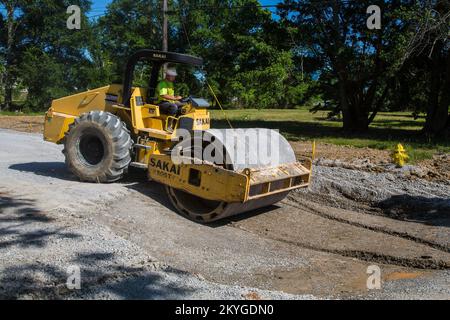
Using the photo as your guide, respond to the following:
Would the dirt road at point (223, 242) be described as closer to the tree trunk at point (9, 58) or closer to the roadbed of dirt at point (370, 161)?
the roadbed of dirt at point (370, 161)

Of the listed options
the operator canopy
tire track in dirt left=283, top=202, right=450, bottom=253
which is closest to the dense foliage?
the operator canopy

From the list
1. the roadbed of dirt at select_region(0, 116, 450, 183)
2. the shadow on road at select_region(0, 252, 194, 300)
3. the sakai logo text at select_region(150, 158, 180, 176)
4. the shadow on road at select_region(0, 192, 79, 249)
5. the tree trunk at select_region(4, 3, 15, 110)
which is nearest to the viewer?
the shadow on road at select_region(0, 252, 194, 300)

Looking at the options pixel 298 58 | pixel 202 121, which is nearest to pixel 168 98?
pixel 202 121

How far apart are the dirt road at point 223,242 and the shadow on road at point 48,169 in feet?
0.19

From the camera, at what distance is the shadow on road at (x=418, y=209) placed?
26.5 ft

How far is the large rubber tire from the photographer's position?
813 cm

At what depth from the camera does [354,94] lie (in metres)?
20.7

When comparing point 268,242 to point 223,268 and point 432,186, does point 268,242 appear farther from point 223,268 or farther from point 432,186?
point 432,186

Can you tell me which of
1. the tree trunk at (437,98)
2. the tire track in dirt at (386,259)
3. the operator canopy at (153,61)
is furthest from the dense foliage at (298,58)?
the tire track in dirt at (386,259)

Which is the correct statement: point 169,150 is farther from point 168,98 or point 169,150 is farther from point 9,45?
point 9,45

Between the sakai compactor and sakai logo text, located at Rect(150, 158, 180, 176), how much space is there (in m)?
0.01

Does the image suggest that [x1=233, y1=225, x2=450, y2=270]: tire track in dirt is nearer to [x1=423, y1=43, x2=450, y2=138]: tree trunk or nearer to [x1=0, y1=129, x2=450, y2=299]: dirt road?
[x1=0, y1=129, x2=450, y2=299]: dirt road

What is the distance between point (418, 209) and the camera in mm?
8539
